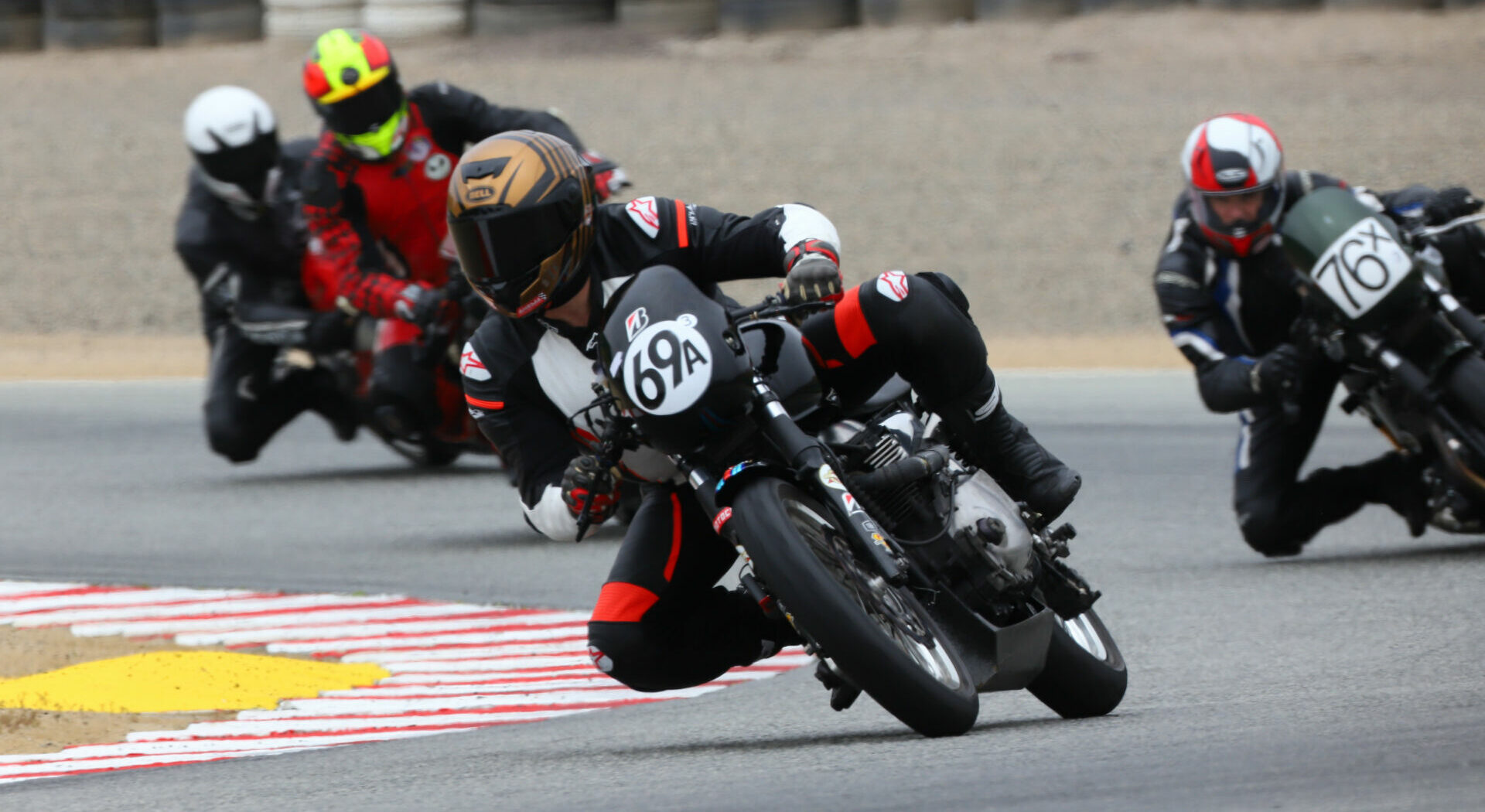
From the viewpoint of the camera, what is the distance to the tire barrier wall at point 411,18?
23.2 meters

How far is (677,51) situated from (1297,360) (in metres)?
16.0

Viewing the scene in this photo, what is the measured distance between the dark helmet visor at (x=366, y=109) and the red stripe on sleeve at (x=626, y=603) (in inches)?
210

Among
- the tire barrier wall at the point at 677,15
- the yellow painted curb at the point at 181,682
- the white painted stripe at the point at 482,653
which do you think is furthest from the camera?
the tire barrier wall at the point at 677,15

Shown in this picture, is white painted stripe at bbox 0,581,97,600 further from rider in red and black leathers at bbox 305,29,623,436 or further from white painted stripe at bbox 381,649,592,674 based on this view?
rider in red and black leathers at bbox 305,29,623,436

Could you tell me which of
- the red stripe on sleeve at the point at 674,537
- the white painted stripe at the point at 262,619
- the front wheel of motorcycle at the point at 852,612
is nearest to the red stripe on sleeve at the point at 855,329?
the front wheel of motorcycle at the point at 852,612

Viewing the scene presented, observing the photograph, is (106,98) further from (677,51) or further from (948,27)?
(948,27)

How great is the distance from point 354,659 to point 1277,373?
10.6ft

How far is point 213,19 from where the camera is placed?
2419 centimetres

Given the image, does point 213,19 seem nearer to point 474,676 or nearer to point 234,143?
point 234,143

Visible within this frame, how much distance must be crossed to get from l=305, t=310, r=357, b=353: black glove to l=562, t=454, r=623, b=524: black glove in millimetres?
6206

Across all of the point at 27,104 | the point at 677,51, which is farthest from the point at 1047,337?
the point at 27,104

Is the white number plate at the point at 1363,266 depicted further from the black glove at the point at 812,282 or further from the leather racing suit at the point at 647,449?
the black glove at the point at 812,282

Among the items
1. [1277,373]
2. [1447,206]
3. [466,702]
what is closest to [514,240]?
[466,702]

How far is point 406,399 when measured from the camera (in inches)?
428
